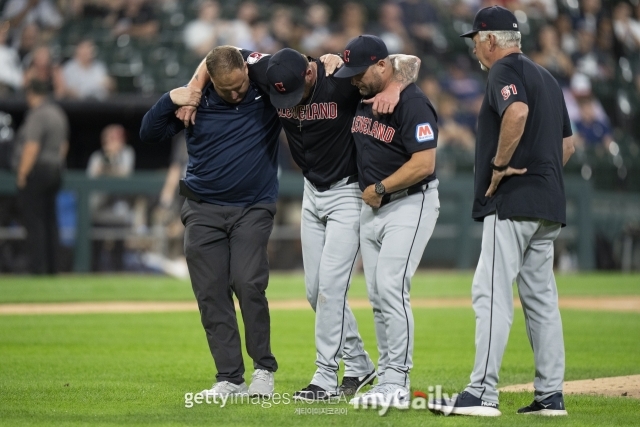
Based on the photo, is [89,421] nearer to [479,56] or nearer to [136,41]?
[479,56]

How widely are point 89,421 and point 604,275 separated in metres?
12.8

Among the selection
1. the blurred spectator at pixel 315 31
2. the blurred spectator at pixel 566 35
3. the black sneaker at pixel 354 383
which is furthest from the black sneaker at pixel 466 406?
the blurred spectator at pixel 566 35

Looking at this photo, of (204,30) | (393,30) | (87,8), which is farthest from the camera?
(393,30)

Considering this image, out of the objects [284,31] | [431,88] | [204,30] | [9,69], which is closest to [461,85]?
[431,88]

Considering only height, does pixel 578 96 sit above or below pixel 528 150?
above

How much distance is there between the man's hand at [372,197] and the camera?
208 inches

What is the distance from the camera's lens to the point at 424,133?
520 cm

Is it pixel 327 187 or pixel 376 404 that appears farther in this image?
pixel 327 187

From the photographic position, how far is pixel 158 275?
48.5ft

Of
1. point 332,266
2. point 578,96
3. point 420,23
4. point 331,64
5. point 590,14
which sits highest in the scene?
point 590,14

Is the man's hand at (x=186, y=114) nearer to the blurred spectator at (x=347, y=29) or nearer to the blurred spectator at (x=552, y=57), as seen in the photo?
the blurred spectator at (x=347, y=29)

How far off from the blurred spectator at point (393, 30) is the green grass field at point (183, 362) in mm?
6091

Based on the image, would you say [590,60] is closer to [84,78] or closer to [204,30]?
[204,30]

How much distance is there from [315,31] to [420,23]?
2769 millimetres
